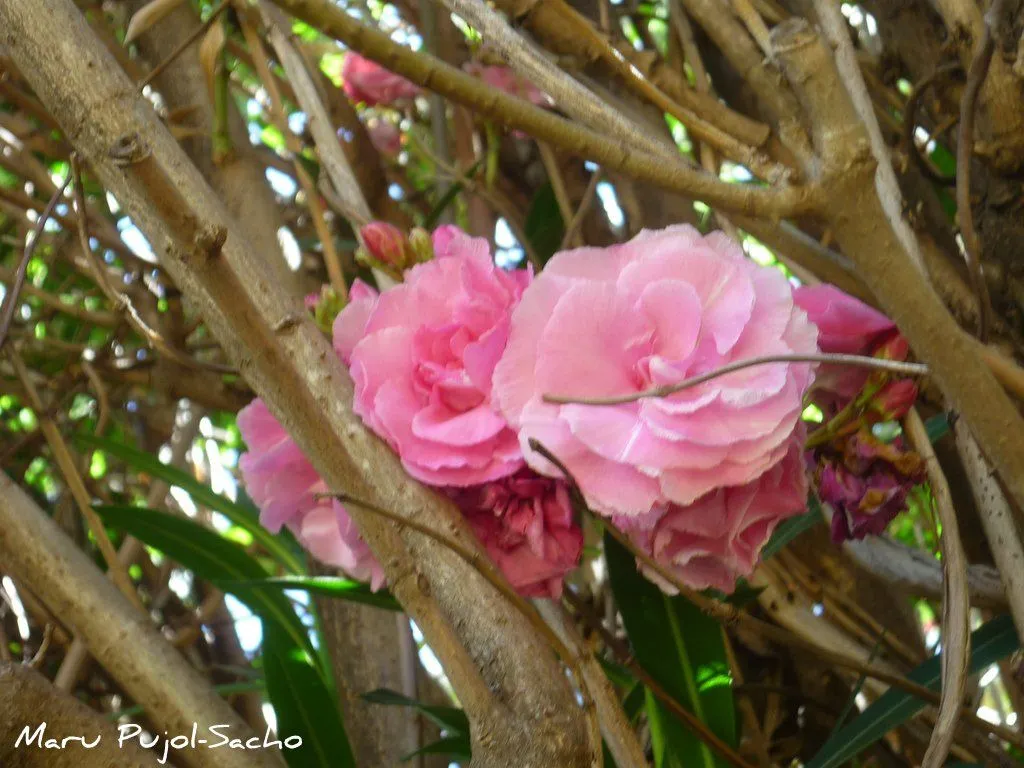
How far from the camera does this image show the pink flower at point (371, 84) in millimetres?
1181

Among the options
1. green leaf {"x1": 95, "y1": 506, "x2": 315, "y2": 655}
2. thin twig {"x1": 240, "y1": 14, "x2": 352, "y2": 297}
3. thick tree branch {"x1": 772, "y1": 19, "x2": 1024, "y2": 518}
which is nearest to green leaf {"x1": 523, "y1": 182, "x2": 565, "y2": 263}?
thin twig {"x1": 240, "y1": 14, "x2": 352, "y2": 297}

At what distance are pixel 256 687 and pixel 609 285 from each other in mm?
634

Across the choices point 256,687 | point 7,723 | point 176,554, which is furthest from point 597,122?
point 256,687

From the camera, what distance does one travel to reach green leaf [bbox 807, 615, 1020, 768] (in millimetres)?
546

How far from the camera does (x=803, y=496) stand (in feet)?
1.41

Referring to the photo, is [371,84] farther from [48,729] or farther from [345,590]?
[48,729]

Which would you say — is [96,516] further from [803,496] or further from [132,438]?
[803,496]

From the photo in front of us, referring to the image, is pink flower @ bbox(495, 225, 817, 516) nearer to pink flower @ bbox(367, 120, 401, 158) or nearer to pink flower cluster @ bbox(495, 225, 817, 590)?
pink flower cluster @ bbox(495, 225, 817, 590)

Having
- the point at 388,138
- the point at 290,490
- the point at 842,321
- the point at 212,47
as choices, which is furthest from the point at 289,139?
the point at 388,138

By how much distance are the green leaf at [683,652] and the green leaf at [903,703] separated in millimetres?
56

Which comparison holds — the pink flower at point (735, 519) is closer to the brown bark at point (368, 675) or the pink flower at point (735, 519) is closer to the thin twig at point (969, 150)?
the thin twig at point (969, 150)

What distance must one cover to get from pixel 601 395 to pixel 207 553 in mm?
484

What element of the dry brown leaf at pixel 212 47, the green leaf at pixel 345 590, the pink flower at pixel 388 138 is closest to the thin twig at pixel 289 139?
the dry brown leaf at pixel 212 47

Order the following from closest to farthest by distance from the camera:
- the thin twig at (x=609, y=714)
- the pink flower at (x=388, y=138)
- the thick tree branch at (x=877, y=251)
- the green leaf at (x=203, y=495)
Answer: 1. the thick tree branch at (x=877, y=251)
2. the thin twig at (x=609, y=714)
3. the green leaf at (x=203, y=495)
4. the pink flower at (x=388, y=138)
